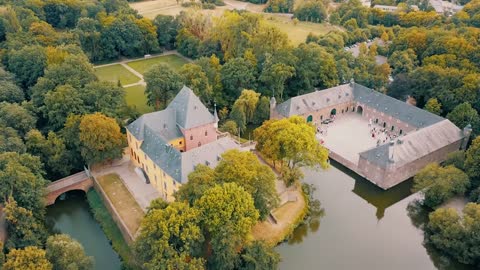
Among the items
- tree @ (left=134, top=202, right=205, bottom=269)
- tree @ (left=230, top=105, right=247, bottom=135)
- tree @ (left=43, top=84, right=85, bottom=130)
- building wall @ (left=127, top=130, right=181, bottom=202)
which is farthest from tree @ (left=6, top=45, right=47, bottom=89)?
tree @ (left=134, top=202, right=205, bottom=269)

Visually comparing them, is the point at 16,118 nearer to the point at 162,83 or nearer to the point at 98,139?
the point at 98,139

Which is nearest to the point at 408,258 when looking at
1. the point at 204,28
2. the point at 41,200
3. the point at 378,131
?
the point at 378,131

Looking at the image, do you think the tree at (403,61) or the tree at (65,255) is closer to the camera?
the tree at (65,255)

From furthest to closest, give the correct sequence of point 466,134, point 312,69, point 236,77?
point 312,69
point 236,77
point 466,134

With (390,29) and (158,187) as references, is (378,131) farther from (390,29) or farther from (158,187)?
(390,29)

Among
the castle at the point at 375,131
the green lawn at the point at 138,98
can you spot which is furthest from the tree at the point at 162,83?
the castle at the point at 375,131

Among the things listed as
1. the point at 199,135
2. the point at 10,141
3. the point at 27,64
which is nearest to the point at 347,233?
the point at 199,135

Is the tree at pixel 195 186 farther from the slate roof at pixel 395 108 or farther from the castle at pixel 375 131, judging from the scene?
the slate roof at pixel 395 108
